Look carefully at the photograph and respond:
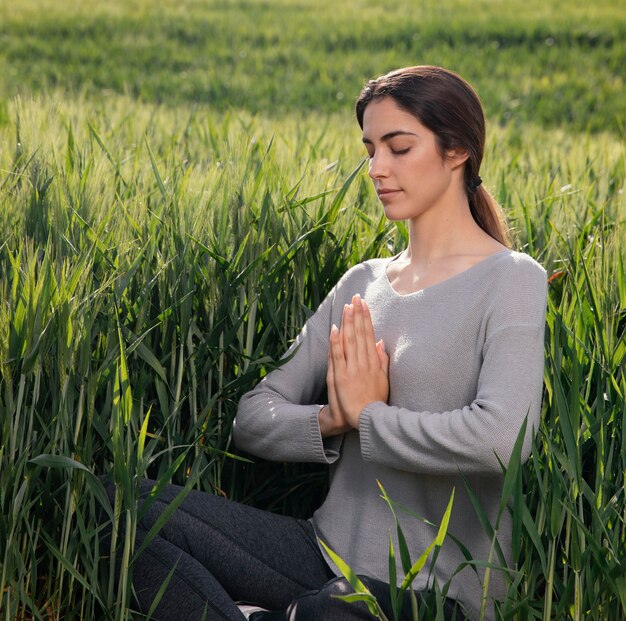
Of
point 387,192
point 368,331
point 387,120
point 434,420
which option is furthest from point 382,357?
point 387,120

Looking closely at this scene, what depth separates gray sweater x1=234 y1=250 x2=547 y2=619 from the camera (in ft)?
4.95

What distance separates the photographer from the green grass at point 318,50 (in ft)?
29.8

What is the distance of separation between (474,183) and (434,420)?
49 centimetres

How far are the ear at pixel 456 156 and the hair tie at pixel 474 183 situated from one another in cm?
4

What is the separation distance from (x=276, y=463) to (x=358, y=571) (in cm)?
42

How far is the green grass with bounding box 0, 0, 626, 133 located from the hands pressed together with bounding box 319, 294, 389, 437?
5970mm

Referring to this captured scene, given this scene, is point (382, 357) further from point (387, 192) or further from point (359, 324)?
point (387, 192)

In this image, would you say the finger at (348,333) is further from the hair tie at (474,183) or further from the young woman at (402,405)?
the hair tie at (474,183)

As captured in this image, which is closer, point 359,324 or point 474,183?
point 359,324

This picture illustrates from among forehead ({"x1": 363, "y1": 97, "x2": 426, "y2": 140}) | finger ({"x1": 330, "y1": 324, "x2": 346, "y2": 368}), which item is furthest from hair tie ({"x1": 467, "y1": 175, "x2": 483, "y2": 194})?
finger ({"x1": 330, "y1": 324, "x2": 346, "y2": 368})

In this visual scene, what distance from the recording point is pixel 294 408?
1.74 metres

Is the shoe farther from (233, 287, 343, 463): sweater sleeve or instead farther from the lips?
the lips

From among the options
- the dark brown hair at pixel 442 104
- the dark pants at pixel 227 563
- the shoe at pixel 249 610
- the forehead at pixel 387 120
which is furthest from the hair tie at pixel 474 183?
the shoe at pixel 249 610

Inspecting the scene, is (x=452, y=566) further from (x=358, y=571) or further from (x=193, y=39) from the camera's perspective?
(x=193, y=39)
